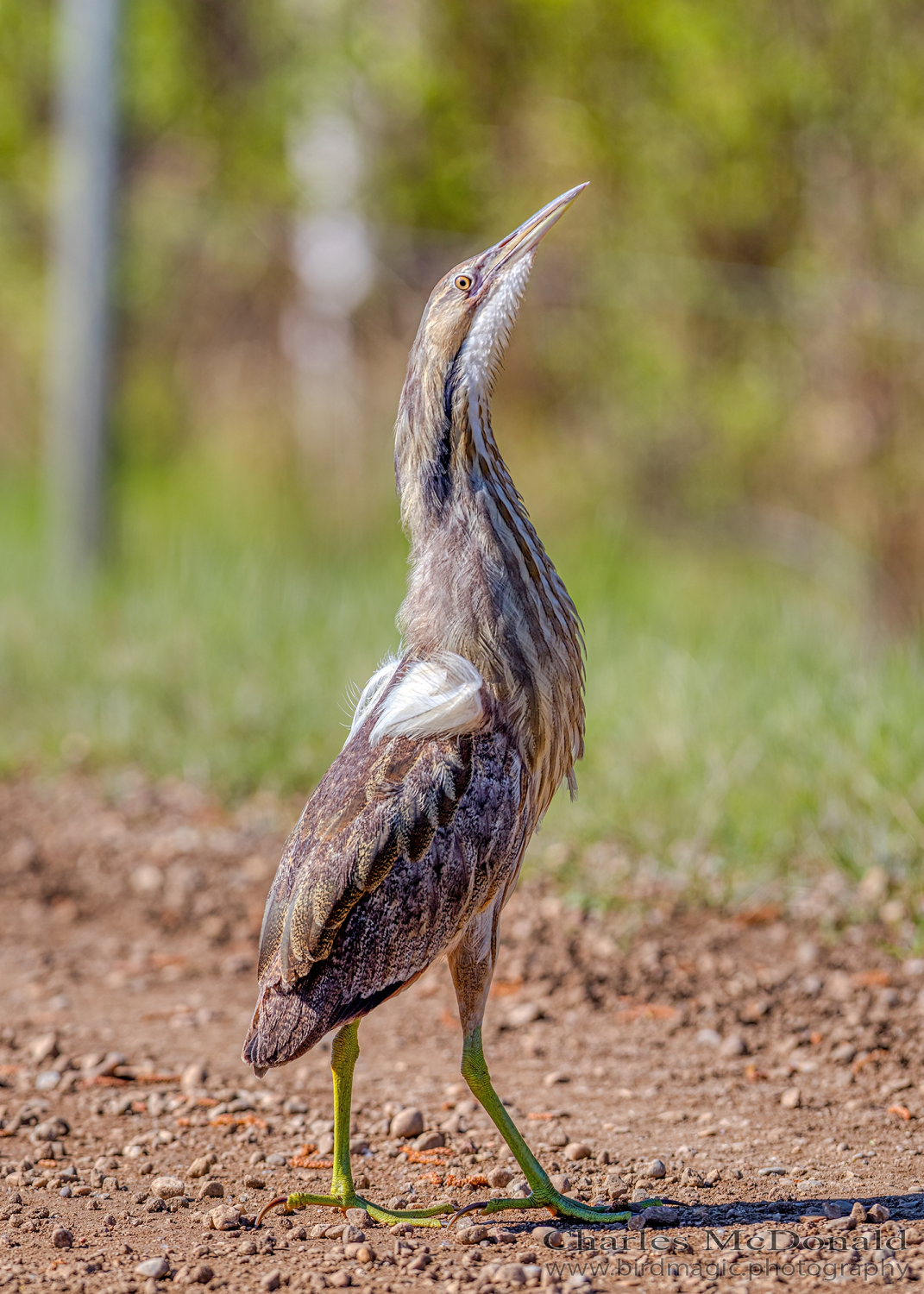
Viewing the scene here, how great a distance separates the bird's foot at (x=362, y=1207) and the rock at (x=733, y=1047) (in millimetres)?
1248

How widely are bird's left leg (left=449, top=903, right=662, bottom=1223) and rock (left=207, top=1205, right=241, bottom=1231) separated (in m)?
0.48

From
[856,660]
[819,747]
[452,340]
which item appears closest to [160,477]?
[856,660]

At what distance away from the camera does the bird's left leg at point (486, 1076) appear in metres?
3.34

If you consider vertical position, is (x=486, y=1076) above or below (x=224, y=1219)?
above

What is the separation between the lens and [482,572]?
3.46m

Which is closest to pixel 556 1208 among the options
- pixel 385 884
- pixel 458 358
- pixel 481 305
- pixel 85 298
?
pixel 385 884

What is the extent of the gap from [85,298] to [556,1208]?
725 centimetres

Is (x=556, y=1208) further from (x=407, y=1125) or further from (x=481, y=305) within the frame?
(x=481, y=305)

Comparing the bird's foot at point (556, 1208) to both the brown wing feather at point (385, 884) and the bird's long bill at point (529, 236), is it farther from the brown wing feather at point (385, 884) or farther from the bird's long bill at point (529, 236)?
the bird's long bill at point (529, 236)

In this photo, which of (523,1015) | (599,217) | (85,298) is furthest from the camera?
(599,217)

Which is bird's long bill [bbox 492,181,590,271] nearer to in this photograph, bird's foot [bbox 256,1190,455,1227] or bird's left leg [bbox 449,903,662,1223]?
bird's left leg [bbox 449,903,662,1223]

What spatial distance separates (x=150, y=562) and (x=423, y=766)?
6549 mm

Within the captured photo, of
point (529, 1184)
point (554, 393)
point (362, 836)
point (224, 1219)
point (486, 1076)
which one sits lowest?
point (529, 1184)

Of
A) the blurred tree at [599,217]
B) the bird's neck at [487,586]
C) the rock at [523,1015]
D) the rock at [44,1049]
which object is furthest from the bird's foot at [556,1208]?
the blurred tree at [599,217]
